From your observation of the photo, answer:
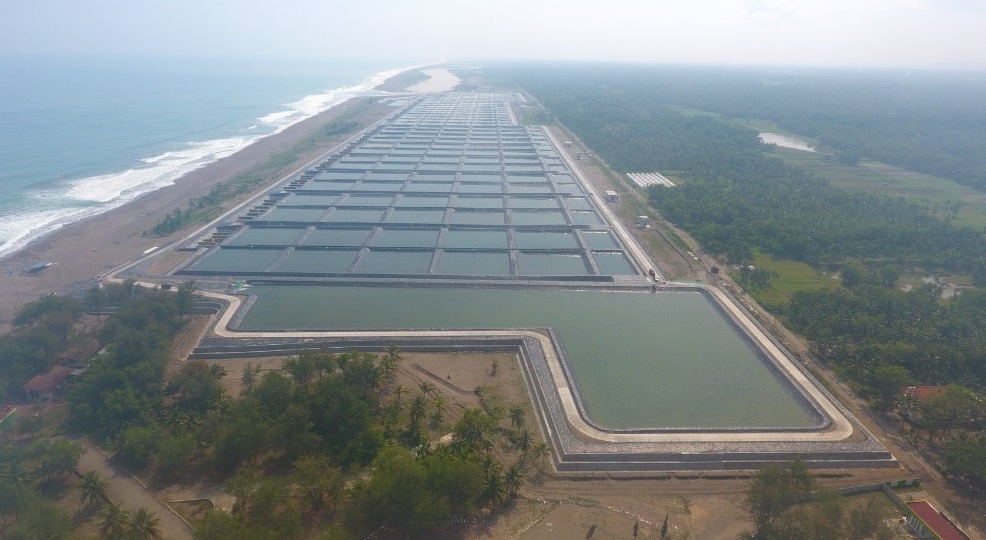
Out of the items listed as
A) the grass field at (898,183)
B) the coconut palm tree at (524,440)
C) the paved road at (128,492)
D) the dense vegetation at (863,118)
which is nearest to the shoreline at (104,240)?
the paved road at (128,492)

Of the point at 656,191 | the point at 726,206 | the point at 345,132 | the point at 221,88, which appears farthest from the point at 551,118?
the point at 221,88

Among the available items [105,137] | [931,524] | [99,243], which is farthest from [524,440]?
[105,137]

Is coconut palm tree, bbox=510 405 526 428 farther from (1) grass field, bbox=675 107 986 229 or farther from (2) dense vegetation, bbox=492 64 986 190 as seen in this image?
(1) grass field, bbox=675 107 986 229

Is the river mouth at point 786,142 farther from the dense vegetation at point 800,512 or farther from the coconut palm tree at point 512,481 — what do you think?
the coconut palm tree at point 512,481

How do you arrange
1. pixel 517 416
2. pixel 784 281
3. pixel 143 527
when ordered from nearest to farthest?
1. pixel 143 527
2. pixel 517 416
3. pixel 784 281

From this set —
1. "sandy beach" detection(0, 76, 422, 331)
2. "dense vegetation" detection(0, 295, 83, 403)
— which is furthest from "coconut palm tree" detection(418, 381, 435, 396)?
"sandy beach" detection(0, 76, 422, 331)

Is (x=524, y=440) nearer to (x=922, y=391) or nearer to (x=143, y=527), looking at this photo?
(x=143, y=527)
